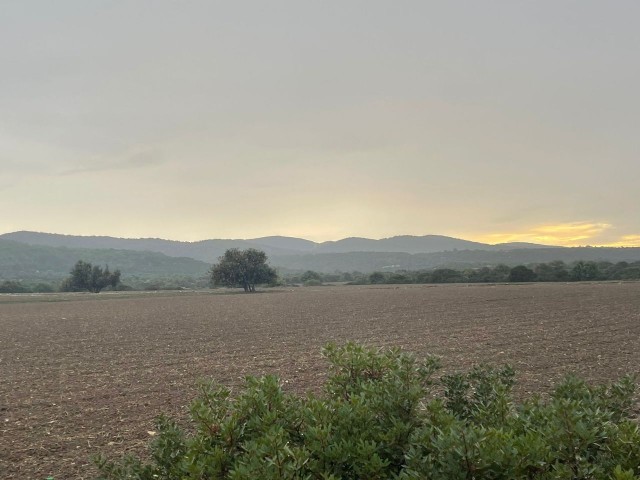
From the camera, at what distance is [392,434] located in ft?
11.8

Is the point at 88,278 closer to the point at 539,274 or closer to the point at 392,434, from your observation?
the point at 539,274

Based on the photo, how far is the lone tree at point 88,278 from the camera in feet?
416

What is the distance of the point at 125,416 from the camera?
12961 mm

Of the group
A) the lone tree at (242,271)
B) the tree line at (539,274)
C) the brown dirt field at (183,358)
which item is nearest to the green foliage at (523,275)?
the tree line at (539,274)

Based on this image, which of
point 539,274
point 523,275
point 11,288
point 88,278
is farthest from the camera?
point 11,288

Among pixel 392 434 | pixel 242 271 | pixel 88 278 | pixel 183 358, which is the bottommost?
pixel 183 358

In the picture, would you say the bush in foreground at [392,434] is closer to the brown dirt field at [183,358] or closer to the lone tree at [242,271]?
the brown dirt field at [183,358]

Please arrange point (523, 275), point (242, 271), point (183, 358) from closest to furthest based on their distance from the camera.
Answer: point (183, 358), point (242, 271), point (523, 275)

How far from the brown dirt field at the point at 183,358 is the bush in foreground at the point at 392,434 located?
6.70 meters

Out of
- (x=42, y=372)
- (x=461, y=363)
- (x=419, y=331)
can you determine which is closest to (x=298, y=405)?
(x=461, y=363)

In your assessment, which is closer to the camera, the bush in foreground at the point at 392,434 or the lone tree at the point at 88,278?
the bush in foreground at the point at 392,434

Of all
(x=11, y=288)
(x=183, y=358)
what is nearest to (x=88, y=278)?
(x=11, y=288)

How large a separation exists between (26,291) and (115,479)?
15563cm

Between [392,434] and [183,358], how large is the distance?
2137cm
